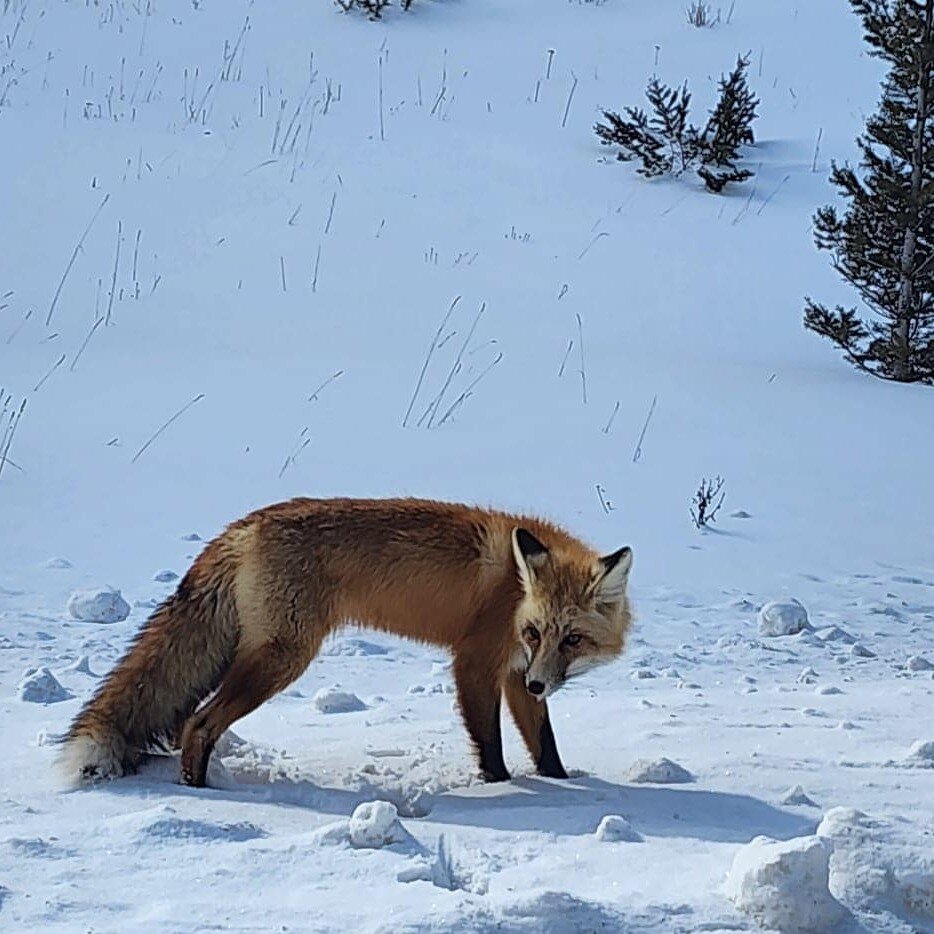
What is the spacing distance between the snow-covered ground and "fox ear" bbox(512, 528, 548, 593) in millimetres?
710

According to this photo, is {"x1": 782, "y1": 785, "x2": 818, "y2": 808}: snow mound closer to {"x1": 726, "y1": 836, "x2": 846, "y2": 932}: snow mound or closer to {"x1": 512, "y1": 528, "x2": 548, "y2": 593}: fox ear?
{"x1": 726, "y1": 836, "x2": 846, "y2": 932}: snow mound

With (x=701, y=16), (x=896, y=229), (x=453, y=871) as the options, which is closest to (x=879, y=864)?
(x=453, y=871)

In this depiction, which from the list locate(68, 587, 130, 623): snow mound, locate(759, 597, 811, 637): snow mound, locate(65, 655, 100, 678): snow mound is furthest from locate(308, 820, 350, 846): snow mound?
locate(759, 597, 811, 637): snow mound

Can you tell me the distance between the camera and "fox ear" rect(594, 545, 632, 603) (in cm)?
436

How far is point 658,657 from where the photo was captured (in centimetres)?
614

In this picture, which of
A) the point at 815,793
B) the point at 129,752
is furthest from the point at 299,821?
the point at 815,793

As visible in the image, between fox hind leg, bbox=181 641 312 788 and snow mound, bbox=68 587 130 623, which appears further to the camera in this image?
snow mound, bbox=68 587 130 623

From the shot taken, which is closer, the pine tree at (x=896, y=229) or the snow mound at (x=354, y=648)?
the snow mound at (x=354, y=648)

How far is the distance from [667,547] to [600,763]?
3.31 meters

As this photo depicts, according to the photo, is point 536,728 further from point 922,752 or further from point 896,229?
point 896,229

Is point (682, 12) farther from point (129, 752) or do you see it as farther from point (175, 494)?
point (129, 752)

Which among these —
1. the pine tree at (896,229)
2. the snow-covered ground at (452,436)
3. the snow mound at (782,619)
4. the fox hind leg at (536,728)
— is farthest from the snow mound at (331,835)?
the pine tree at (896,229)

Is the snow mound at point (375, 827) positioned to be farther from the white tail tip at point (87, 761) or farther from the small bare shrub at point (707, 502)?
the small bare shrub at point (707, 502)

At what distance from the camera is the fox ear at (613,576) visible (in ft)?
14.3
